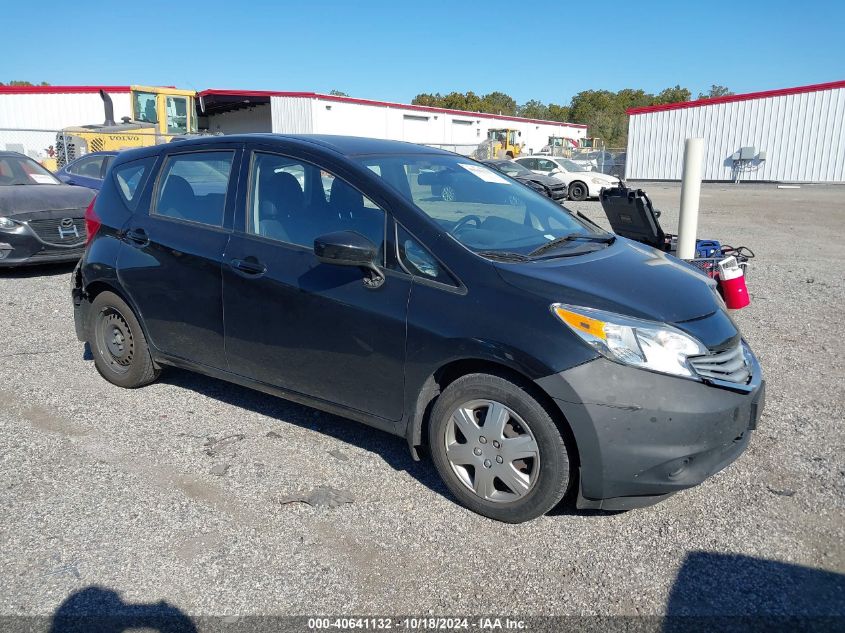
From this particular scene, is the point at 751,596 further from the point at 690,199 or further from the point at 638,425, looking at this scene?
the point at 690,199

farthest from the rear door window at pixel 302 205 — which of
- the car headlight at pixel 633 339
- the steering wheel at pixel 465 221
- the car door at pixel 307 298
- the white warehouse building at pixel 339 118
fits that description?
the white warehouse building at pixel 339 118

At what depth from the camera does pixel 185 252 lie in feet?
14.3

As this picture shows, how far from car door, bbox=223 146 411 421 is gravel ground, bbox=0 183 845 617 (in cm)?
51

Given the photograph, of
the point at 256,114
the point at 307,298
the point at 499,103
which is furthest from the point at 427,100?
the point at 307,298

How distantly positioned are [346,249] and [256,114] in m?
42.3

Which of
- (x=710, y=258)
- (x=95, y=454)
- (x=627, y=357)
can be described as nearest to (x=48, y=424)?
(x=95, y=454)

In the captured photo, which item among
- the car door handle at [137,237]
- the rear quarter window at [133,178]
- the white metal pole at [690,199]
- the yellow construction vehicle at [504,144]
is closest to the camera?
the car door handle at [137,237]

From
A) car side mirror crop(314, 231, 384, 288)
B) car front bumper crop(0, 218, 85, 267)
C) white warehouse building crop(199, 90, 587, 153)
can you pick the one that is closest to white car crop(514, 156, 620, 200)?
white warehouse building crop(199, 90, 587, 153)

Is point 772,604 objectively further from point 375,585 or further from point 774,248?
point 774,248

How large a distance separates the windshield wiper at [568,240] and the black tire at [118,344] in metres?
2.80

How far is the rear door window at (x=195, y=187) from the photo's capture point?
434 centimetres

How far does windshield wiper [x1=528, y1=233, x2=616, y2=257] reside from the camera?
3770 millimetres

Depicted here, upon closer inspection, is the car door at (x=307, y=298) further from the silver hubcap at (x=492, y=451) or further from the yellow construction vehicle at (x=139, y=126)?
the yellow construction vehicle at (x=139, y=126)

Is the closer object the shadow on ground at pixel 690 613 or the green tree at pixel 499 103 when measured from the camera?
the shadow on ground at pixel 690 613
